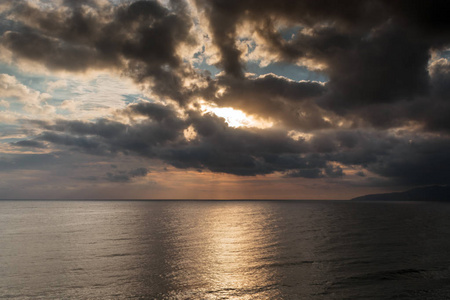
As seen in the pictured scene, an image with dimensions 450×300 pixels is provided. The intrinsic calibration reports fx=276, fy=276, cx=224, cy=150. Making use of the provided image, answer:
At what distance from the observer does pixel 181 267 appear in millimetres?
33844

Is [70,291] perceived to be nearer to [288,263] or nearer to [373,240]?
[288,263]

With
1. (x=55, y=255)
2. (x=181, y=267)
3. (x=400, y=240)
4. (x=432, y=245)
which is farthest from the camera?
(x=400, y=240)

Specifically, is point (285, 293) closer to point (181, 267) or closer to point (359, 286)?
point (359, 286)

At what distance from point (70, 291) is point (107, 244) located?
85.4ft

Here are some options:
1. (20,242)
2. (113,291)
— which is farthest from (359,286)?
(20,242)

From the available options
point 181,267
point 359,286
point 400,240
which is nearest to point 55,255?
point 181,267

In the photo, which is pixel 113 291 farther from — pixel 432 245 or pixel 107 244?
pixel 432 245

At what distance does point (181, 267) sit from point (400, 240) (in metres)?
43.6

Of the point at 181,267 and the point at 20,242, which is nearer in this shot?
the point at 181,267

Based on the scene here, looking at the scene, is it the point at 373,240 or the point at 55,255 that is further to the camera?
the point at 373,240

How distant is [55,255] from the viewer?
41.3m

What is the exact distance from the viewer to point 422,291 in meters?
25.2

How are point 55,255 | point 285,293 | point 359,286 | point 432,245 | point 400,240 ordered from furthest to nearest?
point 400,240 < point 432,245 < point 55,255 < point 359,286 < point 285,293

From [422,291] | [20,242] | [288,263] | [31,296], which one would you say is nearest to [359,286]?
[422,291]
